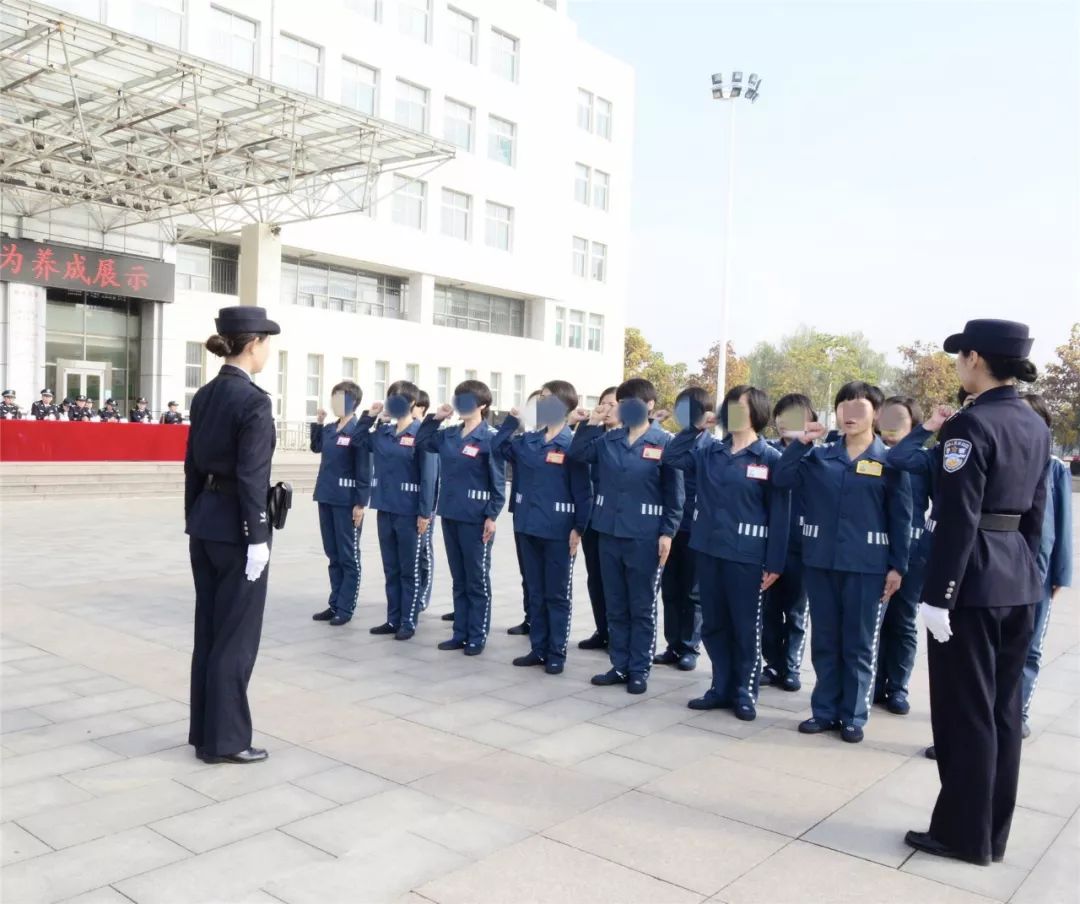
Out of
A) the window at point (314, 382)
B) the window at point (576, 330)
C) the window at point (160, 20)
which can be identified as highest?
the window at point (160, 20)

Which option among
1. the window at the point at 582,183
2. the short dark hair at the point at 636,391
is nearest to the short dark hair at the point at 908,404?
Answer: the short dark hair at the point at 636,391

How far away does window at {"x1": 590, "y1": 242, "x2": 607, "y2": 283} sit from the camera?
36.0 m

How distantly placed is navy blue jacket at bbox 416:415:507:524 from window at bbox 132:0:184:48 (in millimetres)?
18602

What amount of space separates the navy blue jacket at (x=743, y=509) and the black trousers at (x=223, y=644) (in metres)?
2.27

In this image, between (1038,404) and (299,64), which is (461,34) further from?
(1038,404)

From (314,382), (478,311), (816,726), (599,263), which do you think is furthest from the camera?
(599,263)

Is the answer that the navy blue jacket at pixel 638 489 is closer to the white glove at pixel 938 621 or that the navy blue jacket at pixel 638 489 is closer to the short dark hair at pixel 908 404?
the short dark hair at pixel 908 404

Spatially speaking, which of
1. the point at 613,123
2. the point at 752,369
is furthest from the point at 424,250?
the point at 752,369

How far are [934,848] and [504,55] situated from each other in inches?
1214

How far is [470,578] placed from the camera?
614 cm

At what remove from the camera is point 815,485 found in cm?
477

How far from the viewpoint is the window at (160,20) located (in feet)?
67.8

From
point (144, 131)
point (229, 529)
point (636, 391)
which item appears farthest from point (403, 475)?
point (144, 131)

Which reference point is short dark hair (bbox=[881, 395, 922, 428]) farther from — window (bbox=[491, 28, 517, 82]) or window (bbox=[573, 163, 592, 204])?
window (bbox=[573, 163, 592, 204])
